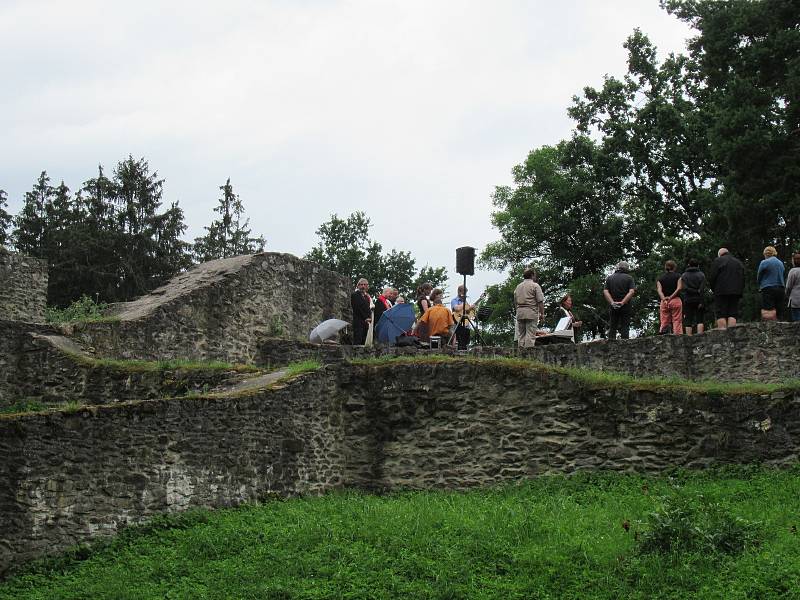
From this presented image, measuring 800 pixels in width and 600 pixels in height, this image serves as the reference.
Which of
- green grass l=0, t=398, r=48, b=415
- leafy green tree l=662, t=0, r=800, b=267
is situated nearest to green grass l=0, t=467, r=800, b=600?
green grass l=0, t=398, r=48, b=415

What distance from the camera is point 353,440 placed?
20406mm

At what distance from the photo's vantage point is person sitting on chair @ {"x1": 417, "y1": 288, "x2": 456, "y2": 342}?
79.3 feet

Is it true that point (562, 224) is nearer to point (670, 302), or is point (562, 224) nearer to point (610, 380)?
point (670, 302)

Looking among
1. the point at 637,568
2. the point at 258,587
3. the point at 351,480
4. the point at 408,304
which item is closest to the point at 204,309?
the point at 408,304

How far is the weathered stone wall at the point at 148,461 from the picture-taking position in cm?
1645

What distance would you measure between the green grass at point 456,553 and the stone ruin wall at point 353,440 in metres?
0.45

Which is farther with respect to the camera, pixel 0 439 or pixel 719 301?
pixel 719 301

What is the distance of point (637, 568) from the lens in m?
14.9

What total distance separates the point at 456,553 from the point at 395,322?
919cm

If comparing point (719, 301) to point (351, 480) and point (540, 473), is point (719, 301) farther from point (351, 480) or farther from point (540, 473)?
point (351, 480)

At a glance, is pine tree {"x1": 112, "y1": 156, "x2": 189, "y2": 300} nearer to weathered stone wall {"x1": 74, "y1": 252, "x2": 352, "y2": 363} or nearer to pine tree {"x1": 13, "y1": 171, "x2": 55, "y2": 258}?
pine tree {"x1": 13, "y1": 171, "x2": 55, "y2": 258}

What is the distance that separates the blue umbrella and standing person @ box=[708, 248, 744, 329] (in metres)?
5.63

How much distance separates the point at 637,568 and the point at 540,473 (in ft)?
15.2

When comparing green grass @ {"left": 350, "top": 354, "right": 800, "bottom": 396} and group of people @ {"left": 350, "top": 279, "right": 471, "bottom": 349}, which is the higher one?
group of people @ {"left": 350, "top": 279, "right": 471, "bottom": 349}
